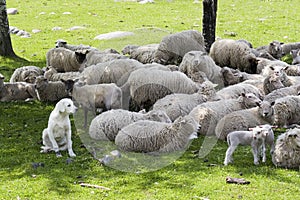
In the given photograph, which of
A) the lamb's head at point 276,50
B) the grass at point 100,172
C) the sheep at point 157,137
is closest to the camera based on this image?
the grass at point 100,172

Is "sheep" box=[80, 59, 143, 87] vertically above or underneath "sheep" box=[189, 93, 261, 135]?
above

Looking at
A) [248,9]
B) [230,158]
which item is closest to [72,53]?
[230,158]

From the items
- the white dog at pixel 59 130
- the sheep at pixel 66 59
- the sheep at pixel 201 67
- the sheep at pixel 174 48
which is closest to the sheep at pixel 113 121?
the white dog at pixel 59 130

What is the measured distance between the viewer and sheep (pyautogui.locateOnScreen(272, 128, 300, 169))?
811 centimetres

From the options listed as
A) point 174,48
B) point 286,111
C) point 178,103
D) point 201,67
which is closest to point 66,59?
point 174,48

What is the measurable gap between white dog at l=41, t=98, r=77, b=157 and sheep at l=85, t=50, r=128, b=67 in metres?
4.88

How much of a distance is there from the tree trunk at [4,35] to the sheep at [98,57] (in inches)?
130

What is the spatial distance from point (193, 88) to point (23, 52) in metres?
8.23

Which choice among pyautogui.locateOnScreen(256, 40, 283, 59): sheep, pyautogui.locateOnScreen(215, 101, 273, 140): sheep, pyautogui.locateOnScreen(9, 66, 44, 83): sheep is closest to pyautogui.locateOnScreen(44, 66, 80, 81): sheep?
pyautogui.locateOnScreen(9, 66, 44, 83): sheep

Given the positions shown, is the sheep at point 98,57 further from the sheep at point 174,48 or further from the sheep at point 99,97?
the sheep at point 99,97

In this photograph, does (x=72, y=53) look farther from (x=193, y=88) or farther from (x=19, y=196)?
(x=19, y=196)

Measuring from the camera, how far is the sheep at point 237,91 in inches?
449

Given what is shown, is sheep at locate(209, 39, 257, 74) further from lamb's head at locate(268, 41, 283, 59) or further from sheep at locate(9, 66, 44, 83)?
sheep at locate(9, 66, 44, 83)

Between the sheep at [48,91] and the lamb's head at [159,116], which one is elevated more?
the lamb's head at [159,116]
